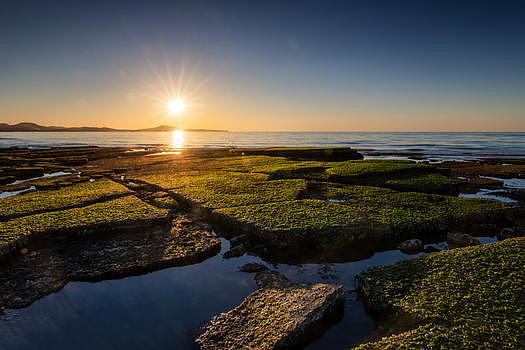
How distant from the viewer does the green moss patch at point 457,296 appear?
6270 millimetres

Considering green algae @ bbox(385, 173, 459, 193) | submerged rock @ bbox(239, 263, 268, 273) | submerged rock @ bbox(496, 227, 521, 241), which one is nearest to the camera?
submerged rock @ bbox(239, 263, 268, 273)

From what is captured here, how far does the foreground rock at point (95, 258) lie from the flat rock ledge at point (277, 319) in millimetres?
4468

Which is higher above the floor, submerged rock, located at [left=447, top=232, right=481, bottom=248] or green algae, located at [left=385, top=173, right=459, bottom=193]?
green algae, located at [left=385, top=173, right=459, bottom=193]

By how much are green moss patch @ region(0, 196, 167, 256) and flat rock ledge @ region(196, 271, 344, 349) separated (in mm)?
8698

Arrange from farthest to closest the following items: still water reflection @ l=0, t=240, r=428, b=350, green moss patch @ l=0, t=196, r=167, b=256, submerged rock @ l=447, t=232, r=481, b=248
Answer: submerged rock @ l=447, t=232, r=481, b=248, green moss patch @ l=0, t=196, r=167, b=256, still water reflection @ l=0, t=240, r=428, b=350

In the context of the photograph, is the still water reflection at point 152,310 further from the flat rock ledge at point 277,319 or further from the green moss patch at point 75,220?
the green moss patch at point 75,220

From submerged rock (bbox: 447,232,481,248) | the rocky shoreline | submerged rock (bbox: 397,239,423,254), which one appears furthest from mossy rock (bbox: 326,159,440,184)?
submerged rock (bbox: 397,239,423,254)

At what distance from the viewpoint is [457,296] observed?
7543mm

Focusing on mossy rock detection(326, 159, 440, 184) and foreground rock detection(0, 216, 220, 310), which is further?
mossy rock detection(326, 159, 440, 184)

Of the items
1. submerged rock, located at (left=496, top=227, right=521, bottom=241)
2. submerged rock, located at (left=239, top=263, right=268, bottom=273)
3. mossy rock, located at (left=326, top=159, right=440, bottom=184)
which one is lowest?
submerged rock, located at (left=239, top=263, right=268, bottom=273)

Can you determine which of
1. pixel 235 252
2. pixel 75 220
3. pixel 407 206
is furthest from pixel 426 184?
pixel 75 220

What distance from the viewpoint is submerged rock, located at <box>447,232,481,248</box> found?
41.4 ft

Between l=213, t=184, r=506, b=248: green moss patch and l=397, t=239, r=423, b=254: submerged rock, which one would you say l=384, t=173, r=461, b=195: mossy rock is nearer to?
l=213, t=184, r=506, b=248: green moss patch

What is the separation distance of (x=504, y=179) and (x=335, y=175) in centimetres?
2292
